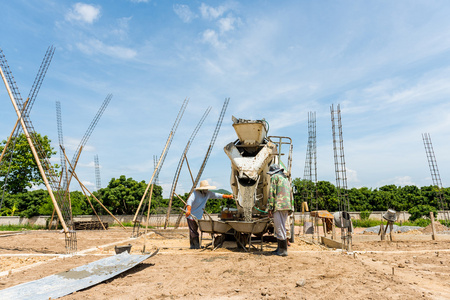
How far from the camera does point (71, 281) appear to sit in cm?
432

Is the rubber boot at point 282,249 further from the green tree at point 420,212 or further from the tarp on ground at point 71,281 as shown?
the green tree at point 420,212

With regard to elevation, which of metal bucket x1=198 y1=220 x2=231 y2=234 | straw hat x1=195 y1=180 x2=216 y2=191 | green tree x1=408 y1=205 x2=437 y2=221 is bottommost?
metal bucket x1=198 y1=220 x2=231 y2=234

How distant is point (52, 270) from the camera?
5.43 metres

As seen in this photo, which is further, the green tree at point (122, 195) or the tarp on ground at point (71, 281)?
the green tree at point (122, 195)

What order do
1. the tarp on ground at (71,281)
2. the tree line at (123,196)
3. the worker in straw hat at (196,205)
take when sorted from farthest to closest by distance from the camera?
the tree line at (123,196) < the worker in straw hat at (196,205) < the tarp on ground at (71,281)

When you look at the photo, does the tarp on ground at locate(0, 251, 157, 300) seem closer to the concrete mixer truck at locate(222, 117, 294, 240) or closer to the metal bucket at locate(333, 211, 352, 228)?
the concrete mixer truck at locate(222, 117, 294, 240)

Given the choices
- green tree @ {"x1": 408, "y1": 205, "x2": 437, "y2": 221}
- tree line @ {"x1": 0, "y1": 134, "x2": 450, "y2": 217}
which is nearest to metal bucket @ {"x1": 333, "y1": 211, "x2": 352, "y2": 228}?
tree line @ {"x1": 0, "y1": 134, "x2": 450, "y2": 217}

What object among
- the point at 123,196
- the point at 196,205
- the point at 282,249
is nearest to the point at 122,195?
the point at 123,196

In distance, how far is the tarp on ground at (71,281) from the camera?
378 centimetres

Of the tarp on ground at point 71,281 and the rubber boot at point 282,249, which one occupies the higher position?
the rubber boot at point 282,249

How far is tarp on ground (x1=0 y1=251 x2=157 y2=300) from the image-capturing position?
3.78m

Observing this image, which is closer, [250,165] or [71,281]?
[71,281]

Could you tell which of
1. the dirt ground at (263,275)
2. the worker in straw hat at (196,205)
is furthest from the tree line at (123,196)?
the dirt ground at (263,275)

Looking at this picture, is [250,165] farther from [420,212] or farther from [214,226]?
[420,212]
